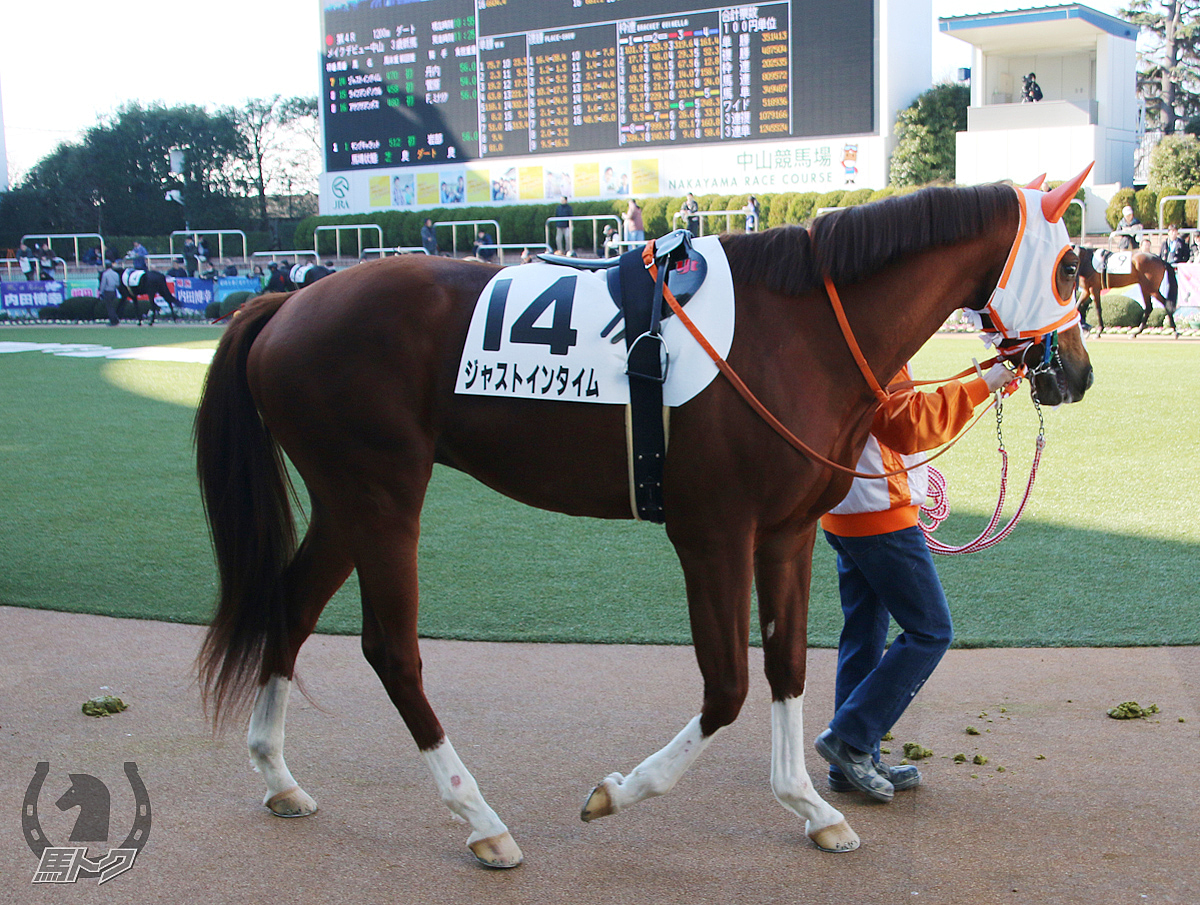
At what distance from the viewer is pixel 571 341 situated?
2.29 metres

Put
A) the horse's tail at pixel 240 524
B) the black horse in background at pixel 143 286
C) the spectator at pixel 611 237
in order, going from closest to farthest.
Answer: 1. the horse's tail at pixel 240 524
2. the spectator at pixel 611 237
3. the black horse in background at pixel 143 286

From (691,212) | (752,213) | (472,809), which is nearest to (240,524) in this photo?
(472,809)

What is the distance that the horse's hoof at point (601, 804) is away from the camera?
227 cm

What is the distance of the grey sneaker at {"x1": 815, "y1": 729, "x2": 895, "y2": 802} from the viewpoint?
2504 millimetres

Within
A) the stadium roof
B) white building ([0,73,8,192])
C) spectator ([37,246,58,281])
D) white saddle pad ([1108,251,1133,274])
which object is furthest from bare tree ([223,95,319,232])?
white saddle pad ([1108,251,1133,274])

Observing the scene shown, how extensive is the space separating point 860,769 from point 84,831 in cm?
182

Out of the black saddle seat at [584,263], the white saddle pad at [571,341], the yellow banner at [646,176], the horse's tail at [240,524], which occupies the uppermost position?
the yellow banner at [646,176]

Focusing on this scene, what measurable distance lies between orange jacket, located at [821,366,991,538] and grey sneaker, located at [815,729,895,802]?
0.52m

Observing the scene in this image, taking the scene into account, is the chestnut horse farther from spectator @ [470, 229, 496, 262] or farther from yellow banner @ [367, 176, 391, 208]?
yellow banner @ [367, 176, 391, 208]

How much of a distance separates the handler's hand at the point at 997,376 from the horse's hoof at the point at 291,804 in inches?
73.7

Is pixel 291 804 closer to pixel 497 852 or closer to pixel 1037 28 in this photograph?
pixel 497 852

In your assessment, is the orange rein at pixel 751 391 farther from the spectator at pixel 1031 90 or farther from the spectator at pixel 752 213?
the spectator at pixel 1031 90

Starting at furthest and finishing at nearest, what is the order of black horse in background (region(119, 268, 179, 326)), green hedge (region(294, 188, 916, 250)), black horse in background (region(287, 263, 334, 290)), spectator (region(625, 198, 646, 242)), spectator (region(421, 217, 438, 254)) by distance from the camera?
spectator (region(421, 217, 438, 254))
black horse in background (region(119, 268, 179, 326))
green hedge (region(294, 188, 916, 250))
spectator (region(625, 198, 646, 242))
black horse in background (region(287, 263, 334, 290))

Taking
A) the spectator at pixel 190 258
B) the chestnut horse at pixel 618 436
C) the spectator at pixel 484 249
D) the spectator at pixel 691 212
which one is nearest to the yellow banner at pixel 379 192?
the spectator at pixel 190 258
